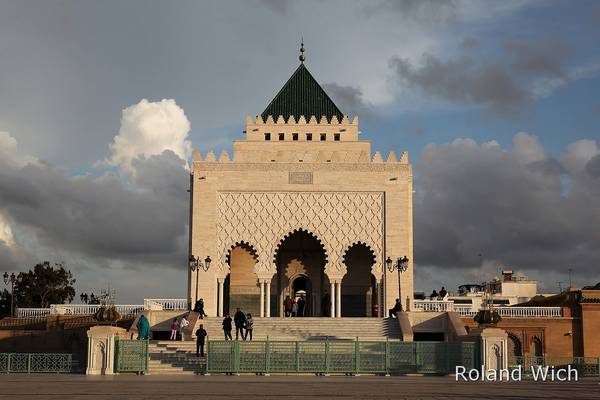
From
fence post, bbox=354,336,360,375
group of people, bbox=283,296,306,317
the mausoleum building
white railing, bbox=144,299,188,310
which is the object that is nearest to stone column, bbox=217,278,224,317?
the mausoleum building

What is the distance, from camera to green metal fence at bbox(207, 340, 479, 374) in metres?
19.3

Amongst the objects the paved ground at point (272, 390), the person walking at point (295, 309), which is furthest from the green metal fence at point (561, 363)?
the person walking at point (295, 309)

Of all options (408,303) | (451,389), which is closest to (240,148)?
(408,303)

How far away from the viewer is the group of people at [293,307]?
3141 centimetres

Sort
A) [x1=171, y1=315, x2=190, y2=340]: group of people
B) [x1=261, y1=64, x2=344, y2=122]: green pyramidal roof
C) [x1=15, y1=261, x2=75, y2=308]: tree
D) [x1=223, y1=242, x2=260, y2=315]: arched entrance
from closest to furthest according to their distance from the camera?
[x1=171, y1=315, x2=190, y2=340]: group of people
[x1=223, y1=242, x2=260, y2=315]: arched entrance
[x1=261, y1=64, x2=344, y2=122]: green pyramidal roof
[x1=15, y1=261, x2=75, y2=308]: tree

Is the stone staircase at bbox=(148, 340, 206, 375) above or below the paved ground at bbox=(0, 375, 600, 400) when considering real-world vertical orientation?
above

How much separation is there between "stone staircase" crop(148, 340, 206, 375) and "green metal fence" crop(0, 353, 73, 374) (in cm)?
181

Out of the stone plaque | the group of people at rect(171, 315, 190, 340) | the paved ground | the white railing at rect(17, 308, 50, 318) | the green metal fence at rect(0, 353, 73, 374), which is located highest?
the stone plaque

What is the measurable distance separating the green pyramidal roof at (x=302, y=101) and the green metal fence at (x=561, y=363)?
16404 mm

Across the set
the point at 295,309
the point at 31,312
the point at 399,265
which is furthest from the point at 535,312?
the point at 31,312

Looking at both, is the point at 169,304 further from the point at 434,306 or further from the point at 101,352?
the point at 101,352

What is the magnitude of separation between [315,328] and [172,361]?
7.46 metres

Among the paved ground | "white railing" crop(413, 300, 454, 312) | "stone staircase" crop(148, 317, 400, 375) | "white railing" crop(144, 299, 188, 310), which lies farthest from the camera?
"white railing" crop(144, 299, 188, 310)

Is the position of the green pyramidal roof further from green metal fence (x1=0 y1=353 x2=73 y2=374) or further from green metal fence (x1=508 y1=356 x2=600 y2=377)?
green metal fence (x1=0 y1=353 x2=73 y2=374)
